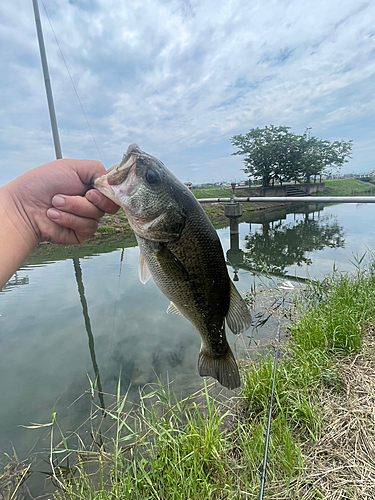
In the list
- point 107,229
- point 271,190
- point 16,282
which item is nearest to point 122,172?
point 16,282

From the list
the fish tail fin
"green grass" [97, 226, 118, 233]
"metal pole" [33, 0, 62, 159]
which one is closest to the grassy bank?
the fish tail fin

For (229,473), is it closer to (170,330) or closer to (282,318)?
(170,330)

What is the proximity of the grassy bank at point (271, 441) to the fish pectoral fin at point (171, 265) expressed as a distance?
4.01ft

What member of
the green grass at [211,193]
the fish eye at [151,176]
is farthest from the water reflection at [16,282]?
the green grass at [211,193]

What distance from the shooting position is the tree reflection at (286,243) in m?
8.02

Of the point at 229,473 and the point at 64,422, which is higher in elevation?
the point at 229,473

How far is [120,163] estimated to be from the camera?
4.81 feet

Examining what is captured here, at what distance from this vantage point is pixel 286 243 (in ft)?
33.6

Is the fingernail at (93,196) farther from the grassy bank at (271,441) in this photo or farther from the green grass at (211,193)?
the green grass at (211,193)

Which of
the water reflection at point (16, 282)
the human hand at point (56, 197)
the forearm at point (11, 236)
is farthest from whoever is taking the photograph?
the water reflection at point (16, 282)

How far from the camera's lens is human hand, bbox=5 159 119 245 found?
1526 millimetres

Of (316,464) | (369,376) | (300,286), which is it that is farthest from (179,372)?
(300,286)

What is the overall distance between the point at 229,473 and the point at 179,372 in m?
1.57

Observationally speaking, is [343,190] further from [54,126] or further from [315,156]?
[54,126]
